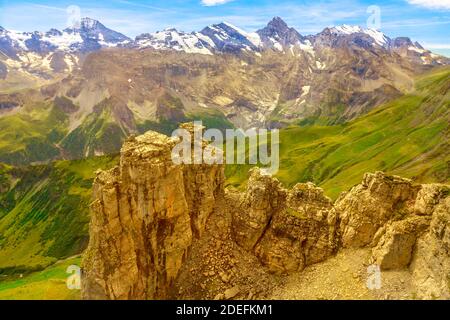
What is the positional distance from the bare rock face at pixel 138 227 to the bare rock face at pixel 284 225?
7.67m

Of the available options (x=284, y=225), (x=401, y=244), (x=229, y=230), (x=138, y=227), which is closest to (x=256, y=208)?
(x=284, y=225)

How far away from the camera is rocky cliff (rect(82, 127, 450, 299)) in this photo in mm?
44688

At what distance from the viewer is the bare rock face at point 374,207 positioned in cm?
4922

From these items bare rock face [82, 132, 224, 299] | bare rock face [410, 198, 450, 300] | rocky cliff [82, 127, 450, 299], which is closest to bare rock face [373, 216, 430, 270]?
rocky cliff [82, 127, 450, 299]

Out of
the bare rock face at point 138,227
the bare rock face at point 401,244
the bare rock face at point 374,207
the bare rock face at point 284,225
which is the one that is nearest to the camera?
the bare rock face at point 138,227

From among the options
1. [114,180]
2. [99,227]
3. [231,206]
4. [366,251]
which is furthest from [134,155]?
[366,251]

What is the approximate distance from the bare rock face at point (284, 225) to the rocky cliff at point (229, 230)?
118mm

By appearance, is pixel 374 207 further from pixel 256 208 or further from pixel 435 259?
pixel 256 208

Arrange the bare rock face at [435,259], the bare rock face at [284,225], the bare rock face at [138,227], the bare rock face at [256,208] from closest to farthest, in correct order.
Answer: the bare rock face at [435,259] → the bare rock face at [138,227] → the bare rock face at [284,225] → the bare rock face at [256,208]

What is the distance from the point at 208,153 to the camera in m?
53.2

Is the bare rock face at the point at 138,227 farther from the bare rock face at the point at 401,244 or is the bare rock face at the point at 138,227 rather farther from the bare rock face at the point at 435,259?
the bare rock face at the point at 435,259

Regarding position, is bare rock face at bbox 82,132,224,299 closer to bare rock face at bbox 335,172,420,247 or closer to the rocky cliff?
the rocky cliff

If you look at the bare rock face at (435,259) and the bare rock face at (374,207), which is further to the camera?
the bare rock face at (374,207)

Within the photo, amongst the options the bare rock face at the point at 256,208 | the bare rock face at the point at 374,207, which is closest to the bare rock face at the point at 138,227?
the bare rock face at the point at 256,208
